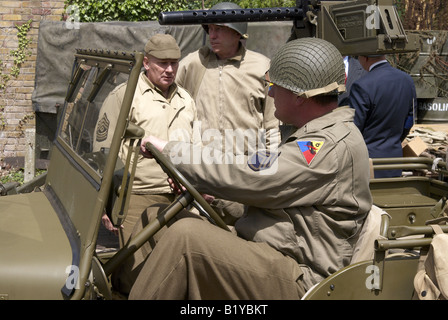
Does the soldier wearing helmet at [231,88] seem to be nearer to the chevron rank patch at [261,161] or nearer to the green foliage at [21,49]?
the chevron rank patch at [261,161]

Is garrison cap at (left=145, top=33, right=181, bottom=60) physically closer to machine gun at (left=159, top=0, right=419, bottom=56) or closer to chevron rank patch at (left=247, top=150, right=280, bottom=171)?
machine gun at (left=159, top=0, right=419, bottom=56)

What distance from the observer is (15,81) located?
9.54 metres

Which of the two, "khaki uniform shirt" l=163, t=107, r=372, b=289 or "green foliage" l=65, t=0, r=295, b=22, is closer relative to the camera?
"khaki uniform shirt" l=163, t=107, r=372, b=289

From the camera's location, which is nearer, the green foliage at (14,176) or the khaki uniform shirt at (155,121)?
the khaki uniform shirt at (155,121)

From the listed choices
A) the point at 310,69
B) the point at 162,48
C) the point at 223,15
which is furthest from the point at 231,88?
the point at 310,69

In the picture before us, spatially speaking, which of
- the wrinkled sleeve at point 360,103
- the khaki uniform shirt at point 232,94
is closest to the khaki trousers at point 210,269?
the khaki uniform shirt at point 232,94

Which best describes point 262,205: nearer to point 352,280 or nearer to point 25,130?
point 352,280

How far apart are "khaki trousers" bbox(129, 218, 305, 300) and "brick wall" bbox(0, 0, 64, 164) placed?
7.59 meters

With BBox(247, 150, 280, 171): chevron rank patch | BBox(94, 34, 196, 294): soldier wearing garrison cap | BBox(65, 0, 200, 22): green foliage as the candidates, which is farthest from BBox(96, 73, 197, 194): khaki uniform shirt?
BBox(65, 0, 200, 22): green foliage

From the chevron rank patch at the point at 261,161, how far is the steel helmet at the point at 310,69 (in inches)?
13.0

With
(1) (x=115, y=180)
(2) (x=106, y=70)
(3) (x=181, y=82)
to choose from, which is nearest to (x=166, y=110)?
(3) (x=181, y=82)

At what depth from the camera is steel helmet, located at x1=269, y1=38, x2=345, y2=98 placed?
9.20 feet

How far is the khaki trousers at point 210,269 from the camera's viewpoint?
2.47 metres
